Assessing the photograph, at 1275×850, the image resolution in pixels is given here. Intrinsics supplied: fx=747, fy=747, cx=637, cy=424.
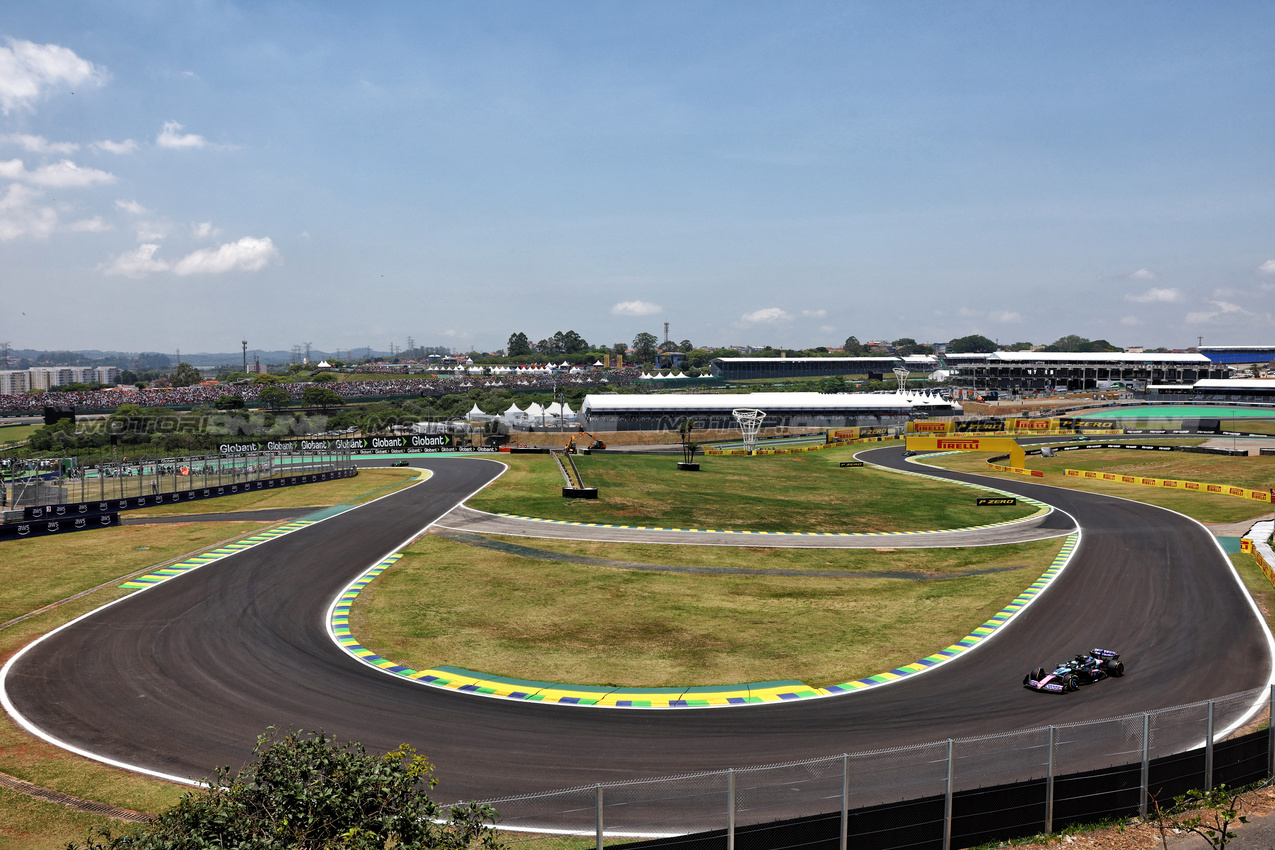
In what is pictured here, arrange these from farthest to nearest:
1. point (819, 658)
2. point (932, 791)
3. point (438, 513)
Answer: point (438, 513) < point (819, 658) < point (932, 791)

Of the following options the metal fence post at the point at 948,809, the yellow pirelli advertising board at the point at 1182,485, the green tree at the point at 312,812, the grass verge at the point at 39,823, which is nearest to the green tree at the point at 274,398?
the yellow pirelli advertising board at the point at 1182,485

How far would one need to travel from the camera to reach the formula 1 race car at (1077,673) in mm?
22766

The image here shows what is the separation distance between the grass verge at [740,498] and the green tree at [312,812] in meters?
39.5

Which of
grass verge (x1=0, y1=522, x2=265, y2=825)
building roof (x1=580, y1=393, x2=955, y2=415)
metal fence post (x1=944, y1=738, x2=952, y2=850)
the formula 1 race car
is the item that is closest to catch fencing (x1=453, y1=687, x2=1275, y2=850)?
metal fence post (x1=944, y1=738, x2=952, y2=850)

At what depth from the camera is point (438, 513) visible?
51.1 m

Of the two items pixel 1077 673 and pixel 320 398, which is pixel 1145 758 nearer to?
pixel 1077 673

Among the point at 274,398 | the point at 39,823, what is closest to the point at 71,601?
the point at 39,823

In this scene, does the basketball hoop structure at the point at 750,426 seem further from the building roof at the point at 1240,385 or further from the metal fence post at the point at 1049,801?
the building roof at the point at 1240,385

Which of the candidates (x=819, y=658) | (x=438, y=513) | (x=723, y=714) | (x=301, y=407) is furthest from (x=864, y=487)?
(x=301, y=407)

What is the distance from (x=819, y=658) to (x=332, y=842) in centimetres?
1988

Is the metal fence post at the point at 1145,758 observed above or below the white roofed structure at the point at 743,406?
below

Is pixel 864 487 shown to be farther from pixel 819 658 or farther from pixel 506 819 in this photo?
pixel 506 819

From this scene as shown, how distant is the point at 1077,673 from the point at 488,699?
1811cm

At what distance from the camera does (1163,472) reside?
76500 millimetres
